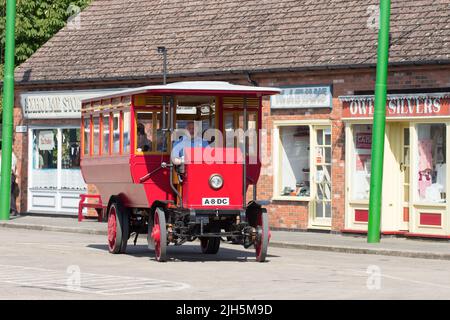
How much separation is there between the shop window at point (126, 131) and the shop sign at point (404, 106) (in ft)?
27.6

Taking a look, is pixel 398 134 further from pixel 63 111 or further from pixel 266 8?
pixel 63 111

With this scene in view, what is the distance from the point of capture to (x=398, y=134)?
101ft

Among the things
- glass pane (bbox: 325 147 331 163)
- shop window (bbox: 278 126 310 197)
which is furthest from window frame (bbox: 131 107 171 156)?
shop window (bbox: 278 126 310 197)

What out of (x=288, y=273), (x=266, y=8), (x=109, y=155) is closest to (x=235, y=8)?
(x=266, y=8)

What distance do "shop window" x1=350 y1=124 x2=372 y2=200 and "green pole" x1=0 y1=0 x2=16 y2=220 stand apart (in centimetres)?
998

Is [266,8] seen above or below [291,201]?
above

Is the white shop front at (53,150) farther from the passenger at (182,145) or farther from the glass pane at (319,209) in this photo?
the passenger at (182,145)

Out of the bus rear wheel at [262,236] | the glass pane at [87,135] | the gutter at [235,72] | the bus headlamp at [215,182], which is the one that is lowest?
the bus rear wheel at [262,236]

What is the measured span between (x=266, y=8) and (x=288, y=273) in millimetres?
17166

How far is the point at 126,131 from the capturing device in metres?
23.3

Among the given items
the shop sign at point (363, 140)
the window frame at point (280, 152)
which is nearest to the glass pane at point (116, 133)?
the shop sign at point (363, 140)

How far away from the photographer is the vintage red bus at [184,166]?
2203cm

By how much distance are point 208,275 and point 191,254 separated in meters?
5.14

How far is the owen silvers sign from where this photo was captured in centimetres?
3928
